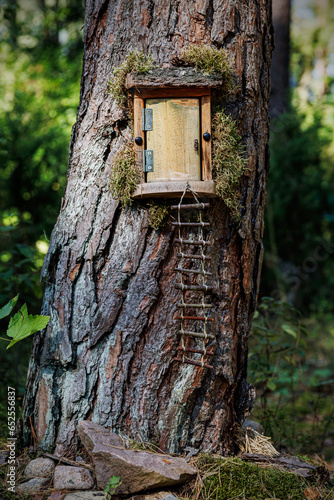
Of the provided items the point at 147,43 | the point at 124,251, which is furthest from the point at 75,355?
the point at 147,43

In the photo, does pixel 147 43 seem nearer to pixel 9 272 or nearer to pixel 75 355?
pixel 75 355

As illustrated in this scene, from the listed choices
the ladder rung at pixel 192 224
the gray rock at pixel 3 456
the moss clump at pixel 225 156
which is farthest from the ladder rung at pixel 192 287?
the gray rock at pixel 3 456

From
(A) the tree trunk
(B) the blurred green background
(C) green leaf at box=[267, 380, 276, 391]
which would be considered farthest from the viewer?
(A) the tree trunk

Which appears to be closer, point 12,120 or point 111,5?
point 111,5

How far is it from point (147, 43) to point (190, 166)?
719 mm

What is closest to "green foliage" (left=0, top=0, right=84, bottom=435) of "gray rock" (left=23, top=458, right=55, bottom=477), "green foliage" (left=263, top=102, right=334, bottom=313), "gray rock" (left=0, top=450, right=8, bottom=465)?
"gray rock" (left=0, top=450, right=8, bottom=465)

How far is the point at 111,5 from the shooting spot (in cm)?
228

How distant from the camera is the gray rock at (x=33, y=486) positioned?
6.43 ft

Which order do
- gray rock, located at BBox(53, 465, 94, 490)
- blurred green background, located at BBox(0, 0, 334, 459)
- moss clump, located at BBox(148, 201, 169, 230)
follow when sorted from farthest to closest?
blurred green background, located at BBox(0, 0, 334, 459) < moss clump, located at BBox(148, 201, 169, 230) < gray rock, located at BBox(53, 465, 94, 490)

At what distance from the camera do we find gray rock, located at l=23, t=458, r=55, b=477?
207cm

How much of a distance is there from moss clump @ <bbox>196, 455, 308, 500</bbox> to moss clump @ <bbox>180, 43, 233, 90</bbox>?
81.0 inches

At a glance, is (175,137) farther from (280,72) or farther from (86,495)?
(280,72)

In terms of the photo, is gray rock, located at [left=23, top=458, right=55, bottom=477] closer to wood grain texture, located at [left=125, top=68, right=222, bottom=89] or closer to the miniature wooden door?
the miniature wooden door

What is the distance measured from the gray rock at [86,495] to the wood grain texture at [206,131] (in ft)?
5.37
